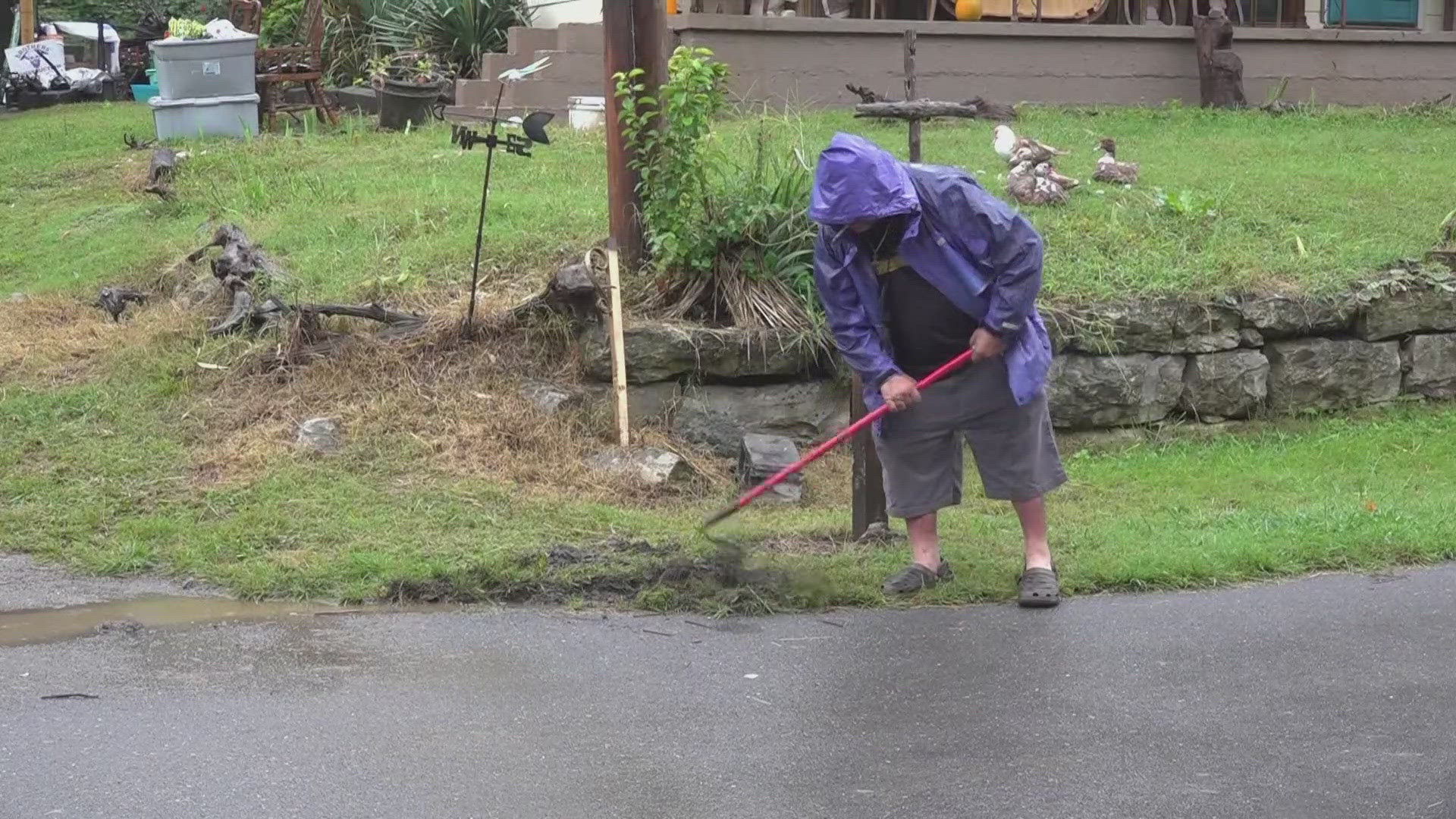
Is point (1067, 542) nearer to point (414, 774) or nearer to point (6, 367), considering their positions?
point (414, 774)

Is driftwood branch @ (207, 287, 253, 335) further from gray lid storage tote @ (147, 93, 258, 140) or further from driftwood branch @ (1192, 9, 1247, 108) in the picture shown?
driftwood branch @ (1192, 9, 1247, 108)

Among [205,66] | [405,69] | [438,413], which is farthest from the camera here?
[405,69]

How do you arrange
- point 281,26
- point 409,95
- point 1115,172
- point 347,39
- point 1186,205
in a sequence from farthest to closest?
1. point 281,26
2. point 347,39
3. point 409,95
4. point 1115,172
5. point 1186,205

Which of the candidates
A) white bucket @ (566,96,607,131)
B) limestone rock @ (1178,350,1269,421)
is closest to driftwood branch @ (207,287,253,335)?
limestone rock @ (1178,350,1269,421)

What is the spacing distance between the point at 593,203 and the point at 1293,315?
411 cm

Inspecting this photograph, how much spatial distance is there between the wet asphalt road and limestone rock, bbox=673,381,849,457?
2.81 meters

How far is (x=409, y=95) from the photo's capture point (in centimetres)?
1450

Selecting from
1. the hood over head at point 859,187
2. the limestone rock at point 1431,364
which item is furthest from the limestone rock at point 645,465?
the limestone rock at point 1431,364

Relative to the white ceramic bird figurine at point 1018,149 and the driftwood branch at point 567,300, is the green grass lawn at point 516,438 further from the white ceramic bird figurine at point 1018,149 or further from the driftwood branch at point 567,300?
the white ceramic bird figurine at point 1018,149

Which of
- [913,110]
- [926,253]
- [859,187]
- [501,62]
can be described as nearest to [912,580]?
[926,253]

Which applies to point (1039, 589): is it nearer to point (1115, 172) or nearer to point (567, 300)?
point (567, 300)

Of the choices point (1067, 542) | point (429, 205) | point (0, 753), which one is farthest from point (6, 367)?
point (1067, 542)

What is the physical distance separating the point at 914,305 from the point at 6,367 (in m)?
5.44

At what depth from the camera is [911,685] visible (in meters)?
5.11
